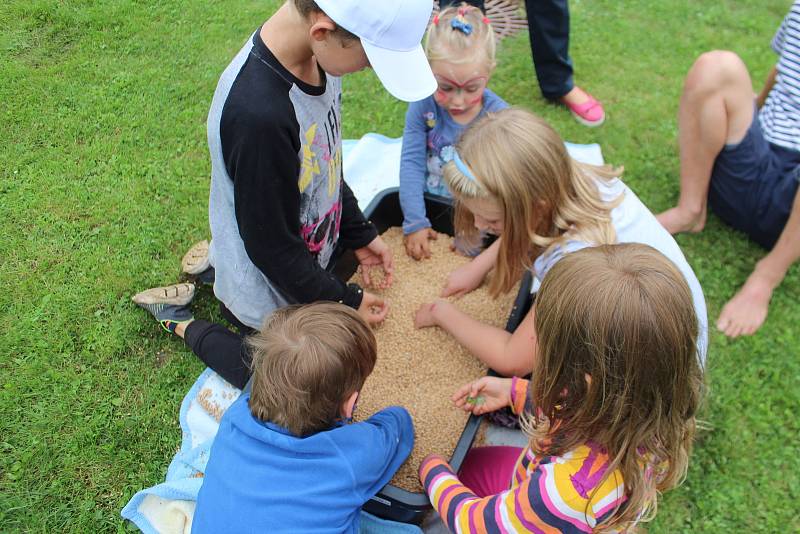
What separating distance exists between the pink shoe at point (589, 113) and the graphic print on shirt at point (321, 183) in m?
1.87

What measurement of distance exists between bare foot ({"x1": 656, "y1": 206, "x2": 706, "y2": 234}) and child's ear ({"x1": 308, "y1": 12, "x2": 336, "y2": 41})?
2090 mm

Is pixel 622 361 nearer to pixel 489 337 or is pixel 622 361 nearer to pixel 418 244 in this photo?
pixel 489 337

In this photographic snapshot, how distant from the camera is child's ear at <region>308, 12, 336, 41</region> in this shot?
1332 mm

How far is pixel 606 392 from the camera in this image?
122 cm

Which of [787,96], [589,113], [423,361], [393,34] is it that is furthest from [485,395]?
[589,113]

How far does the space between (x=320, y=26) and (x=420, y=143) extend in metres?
1.25

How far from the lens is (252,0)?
→ 13.2 feet

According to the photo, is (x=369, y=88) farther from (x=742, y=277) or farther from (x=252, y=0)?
(x=742, y=277)

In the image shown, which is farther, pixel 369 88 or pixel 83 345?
pixel 369 88

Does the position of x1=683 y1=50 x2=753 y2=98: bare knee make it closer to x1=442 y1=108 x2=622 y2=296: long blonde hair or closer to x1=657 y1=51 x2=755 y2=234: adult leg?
x1=657 y1=51 x2=755 y2=234: adult leg

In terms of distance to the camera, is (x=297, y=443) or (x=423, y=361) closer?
(x=297, y=443)

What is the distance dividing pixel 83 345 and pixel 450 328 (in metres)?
1.46

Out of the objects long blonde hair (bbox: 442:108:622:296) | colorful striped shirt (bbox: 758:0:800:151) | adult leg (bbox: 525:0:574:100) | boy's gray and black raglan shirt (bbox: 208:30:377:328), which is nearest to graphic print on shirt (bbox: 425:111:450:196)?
boy's gray and black raglan shirt (bbox: 208:30:377:328)

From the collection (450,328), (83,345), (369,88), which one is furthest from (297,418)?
(369,88)
